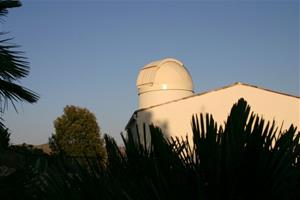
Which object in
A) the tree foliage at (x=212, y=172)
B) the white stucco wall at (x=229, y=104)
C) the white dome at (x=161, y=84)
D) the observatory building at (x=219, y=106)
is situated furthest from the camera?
the white dome at (x=161, y=84)

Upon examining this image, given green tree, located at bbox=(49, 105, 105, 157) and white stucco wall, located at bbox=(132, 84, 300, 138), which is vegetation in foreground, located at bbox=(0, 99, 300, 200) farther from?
green tree, located at bbox=(49, 105, 105, 157)

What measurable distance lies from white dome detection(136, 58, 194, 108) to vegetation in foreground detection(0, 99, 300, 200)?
71.9ft

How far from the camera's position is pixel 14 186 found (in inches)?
47.1

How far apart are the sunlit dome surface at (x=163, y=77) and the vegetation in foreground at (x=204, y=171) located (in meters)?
22.2

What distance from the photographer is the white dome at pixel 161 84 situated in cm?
2328

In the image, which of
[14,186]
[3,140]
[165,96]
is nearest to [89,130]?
[165,96]

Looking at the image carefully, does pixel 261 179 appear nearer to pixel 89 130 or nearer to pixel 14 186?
pixel 14 186

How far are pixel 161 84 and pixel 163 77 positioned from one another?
0.42 metres

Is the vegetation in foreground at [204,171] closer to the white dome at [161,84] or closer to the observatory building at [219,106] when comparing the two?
the observatory building at [219,106]

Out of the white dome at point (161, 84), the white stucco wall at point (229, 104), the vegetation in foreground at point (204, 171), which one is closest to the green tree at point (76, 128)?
the white dome at point (161, 84)

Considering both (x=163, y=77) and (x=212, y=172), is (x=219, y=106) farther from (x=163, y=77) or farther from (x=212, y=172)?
(x=212, y=172)

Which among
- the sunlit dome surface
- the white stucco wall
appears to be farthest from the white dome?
the white stucco wall

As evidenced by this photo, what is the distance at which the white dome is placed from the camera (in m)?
23.3

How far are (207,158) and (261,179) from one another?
0.47 feet
